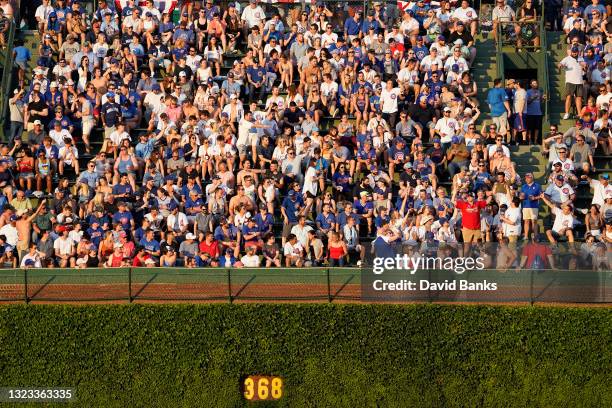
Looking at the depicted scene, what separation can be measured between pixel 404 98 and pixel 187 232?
736 centimetres

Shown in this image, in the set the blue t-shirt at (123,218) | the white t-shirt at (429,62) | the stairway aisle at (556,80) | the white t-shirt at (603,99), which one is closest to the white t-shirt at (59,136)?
the blue t-shirt at (123,218)

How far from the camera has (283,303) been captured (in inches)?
1303

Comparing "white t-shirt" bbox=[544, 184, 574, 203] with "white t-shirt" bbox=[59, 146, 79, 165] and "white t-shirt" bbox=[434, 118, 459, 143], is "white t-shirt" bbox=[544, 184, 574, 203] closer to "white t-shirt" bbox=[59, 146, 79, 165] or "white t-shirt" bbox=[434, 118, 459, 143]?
"white t-shirt" bbox=[434, 118, 459, 143]

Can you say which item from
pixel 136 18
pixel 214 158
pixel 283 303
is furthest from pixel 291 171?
pixel 136 18

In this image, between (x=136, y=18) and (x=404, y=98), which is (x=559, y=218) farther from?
(x=136, y=18)

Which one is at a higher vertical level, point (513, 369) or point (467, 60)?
point (467, 60)

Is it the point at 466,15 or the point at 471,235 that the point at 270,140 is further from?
the point at 466,15

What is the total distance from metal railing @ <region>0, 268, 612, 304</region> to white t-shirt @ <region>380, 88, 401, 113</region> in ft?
20.9

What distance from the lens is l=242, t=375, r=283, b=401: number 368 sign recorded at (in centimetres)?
3269

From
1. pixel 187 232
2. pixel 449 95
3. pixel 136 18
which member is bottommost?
pixel 187 232

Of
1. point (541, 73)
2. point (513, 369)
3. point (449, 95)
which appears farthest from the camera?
point (541, 73)

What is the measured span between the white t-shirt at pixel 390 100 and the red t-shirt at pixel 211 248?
6427 mm

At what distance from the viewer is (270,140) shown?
124 ft

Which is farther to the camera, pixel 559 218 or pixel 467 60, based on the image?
pixel 467 60
